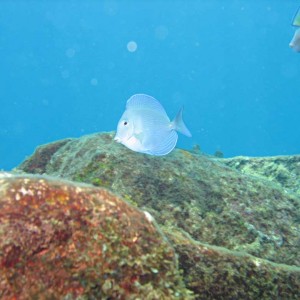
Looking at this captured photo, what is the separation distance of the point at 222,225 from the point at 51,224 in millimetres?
2319

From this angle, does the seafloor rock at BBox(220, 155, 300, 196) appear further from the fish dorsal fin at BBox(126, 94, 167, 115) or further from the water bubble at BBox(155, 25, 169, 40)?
the water bubble at BBox(155, 25, 169, 40)

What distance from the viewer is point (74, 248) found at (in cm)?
162

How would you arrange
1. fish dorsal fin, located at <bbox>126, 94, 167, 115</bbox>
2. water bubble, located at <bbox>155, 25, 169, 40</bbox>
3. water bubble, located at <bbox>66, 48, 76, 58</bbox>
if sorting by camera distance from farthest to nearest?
water bubble, located at <bbox>155, 25, 169, 40</bbox>
water bubble, located at <bbox>66, 48, 76, 58</bbox>
fish dorsal fin, located at <bbox>126, 94, 167, 115</bbox>

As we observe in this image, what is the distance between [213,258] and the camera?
2.39m

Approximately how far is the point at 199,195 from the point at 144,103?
1332 mm

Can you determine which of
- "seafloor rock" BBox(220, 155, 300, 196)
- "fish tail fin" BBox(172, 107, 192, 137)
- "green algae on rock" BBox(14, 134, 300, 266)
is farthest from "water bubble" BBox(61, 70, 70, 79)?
"fish tail fin" BBox(172, 107, 192, 137)

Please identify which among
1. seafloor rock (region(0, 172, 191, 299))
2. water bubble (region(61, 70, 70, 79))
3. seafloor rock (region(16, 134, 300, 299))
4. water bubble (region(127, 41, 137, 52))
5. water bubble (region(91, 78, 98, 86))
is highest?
water bubble (region(127, 41, 137, 52))

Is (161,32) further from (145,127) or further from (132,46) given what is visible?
(145,127)

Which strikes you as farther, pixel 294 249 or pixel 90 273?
pixel 294 249

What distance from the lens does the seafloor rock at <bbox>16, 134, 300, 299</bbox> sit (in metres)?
3.34

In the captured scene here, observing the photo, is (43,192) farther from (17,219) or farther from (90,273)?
(90,273)

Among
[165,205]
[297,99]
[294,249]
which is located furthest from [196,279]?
[297,99]

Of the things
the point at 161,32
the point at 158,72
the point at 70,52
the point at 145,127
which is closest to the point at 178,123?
the point at 145,127

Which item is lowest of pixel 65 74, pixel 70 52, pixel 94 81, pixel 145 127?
pixel 145 127
